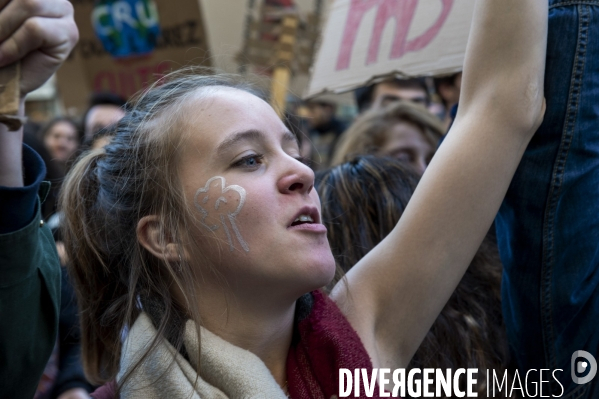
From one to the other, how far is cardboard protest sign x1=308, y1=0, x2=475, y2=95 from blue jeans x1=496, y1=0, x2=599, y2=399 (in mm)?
390

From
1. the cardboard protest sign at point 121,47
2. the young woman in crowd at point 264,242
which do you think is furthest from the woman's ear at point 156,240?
the cardboard protest sign at point 121,47

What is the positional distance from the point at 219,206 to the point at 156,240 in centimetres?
19

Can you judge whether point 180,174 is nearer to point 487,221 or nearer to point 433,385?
point 487,221

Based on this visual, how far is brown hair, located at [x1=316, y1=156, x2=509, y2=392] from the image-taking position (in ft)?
4.97

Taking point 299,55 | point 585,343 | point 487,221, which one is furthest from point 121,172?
point 299,55

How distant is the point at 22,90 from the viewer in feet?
3.17

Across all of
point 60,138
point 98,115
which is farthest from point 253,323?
point 60,138

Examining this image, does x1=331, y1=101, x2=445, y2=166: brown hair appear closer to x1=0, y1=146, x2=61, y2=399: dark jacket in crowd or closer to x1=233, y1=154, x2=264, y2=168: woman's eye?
x1=233, y1=154, x2=264, y2=168: woman's eye

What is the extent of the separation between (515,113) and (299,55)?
96.7 inches

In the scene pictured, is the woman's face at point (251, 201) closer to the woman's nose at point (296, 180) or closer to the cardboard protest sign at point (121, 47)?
the woman's nose at point (296, 180)

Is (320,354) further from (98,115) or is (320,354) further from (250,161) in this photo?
(98,115)

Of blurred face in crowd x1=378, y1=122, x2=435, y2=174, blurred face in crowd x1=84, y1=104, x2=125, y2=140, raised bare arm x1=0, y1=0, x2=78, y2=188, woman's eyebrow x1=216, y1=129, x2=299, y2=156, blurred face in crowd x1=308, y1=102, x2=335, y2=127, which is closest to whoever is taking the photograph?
raised bare arm x1=0, y1=0, x2=78, y2=188

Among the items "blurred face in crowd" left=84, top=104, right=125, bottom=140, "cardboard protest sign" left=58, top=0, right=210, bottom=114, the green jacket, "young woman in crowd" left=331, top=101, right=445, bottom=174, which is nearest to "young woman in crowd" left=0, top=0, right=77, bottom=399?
the green jacket

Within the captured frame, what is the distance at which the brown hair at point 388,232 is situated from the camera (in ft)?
4.97
